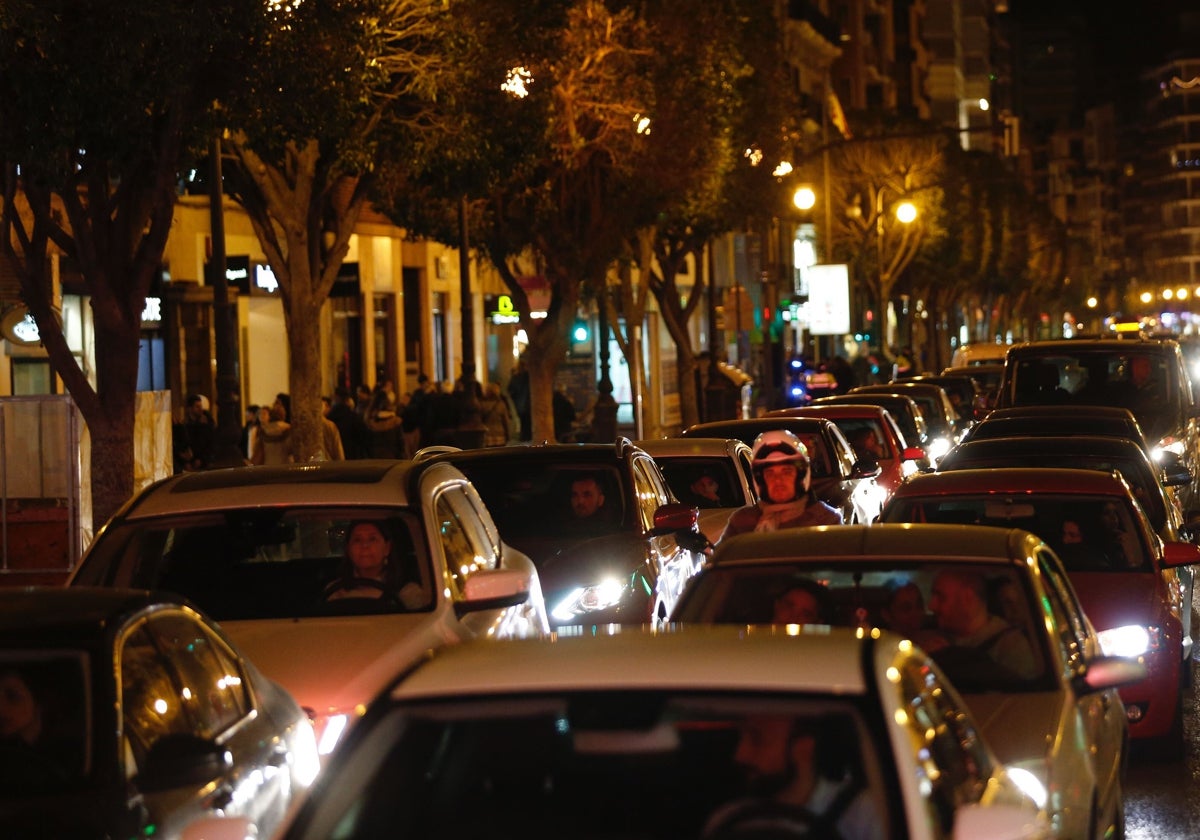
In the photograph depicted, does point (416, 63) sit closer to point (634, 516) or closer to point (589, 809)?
point (634, 516)

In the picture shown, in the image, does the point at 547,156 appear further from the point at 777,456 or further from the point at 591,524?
the point at 777,456

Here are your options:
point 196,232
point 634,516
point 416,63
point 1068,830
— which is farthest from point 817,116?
point 1068,830

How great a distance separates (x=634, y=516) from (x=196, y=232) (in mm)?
21392

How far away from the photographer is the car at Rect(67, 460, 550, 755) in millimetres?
8141

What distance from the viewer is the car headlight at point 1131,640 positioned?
1034 cm

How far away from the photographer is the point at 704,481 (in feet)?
52.5

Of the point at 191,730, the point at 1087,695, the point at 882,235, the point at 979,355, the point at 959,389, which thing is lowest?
the point at 1087,695

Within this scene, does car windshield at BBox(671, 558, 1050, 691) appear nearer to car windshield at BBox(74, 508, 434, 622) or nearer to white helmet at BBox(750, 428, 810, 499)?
car windshield at BBox(74, 508, 434, 622)

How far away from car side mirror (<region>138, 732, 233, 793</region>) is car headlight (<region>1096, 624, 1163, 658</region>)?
5711mm

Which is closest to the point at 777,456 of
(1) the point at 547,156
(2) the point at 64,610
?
(2) the point at 64,610

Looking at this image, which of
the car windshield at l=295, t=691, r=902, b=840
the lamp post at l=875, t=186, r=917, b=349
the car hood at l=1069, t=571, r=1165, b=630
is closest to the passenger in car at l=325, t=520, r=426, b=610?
the car hood at l=1069, t=571, r=1165, b=630

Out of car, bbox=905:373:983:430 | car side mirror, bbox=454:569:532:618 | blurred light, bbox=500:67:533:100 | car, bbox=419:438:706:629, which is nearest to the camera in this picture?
car side mirror, bbox=454:569:532:618

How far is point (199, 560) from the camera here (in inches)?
354

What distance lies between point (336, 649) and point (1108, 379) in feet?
57.0
